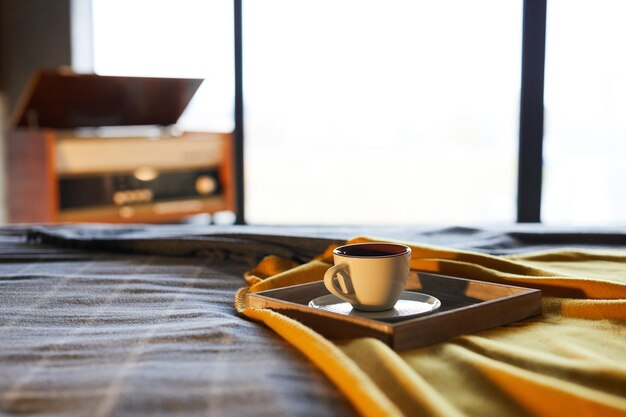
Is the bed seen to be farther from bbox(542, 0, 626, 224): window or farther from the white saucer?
bbox(542, 0, 626, 224): window

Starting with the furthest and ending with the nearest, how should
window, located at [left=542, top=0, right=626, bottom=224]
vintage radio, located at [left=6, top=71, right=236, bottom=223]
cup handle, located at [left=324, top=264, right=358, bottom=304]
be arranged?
vintage radio, located at [left=6, top=71, right=236, bottom=223] < window, located at [left=542, top=0, right=626, bottom=224] < cup handle, located at [left=324, top=264, right=358, bottom=304]

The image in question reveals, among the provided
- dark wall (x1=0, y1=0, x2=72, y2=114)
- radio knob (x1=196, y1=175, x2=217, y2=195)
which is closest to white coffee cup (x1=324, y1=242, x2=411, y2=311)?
radio knob (x1=196, y1=175, x2=217, y2=195)

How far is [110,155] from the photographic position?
327 centimetres

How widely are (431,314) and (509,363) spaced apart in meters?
0.14

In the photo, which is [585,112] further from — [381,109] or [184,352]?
[184,352]

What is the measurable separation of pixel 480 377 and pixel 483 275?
13.5 inches

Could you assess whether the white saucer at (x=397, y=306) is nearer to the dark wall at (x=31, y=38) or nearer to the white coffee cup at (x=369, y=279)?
the white coffee cup at (x=369, y=279)

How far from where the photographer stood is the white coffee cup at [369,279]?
0.76 m

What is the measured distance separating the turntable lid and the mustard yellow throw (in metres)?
2.42

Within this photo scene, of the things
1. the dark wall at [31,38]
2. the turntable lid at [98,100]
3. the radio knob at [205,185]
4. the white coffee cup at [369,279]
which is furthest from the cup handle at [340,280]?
the dark wall at [31,38]

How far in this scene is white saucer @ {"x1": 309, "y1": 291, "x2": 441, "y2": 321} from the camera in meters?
0.77

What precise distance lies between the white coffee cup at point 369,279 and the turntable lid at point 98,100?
2.44m

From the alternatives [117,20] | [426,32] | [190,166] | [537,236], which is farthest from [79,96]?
[537,236]

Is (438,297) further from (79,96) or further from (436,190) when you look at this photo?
(436,190)
